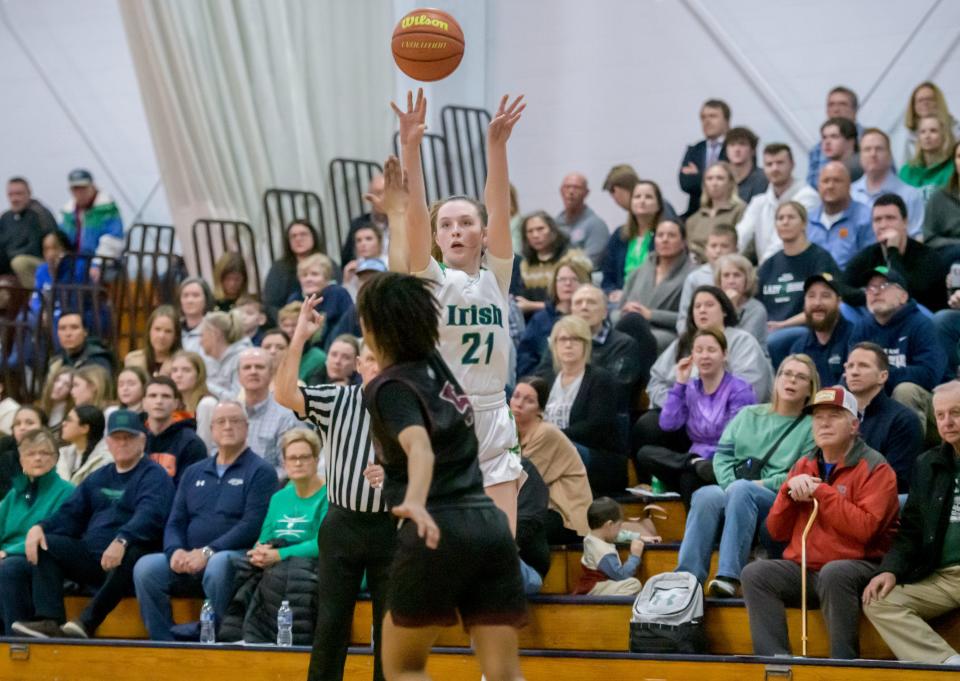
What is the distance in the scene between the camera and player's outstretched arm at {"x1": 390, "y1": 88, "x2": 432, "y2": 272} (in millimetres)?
4578

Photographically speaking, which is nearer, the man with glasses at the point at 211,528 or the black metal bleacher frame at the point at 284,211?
the man with glasses at the point at 211,528

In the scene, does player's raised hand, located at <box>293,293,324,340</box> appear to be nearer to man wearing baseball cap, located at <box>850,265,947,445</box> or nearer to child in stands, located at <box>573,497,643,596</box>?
child in stands, located at <box>573,497,643,596</box>

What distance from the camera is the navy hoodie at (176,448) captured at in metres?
8.06

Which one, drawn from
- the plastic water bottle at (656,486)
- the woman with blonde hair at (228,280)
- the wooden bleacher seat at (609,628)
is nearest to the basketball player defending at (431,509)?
the wooden bleacher seat at (609,628)

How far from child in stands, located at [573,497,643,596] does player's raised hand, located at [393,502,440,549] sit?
3.12 metres

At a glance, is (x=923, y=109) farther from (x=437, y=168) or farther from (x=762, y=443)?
(x=437, y=168)

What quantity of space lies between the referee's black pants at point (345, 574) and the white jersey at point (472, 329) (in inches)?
21.4

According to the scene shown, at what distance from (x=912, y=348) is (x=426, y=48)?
3.27 metres

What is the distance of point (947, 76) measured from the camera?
1052cm

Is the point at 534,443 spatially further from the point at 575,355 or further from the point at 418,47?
the point at 418,47

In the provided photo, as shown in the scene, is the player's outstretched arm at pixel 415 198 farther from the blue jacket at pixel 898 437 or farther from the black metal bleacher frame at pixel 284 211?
the black metal bleacher frame at pixel 284 211

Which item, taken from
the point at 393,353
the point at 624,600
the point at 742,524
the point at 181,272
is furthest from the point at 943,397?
the point at 181,272

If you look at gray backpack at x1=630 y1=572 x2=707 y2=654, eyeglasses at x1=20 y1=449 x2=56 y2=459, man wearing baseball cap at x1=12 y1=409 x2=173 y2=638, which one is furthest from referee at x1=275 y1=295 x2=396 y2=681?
eyeglasses at x1=20 y1=449 x2=56 y2=459

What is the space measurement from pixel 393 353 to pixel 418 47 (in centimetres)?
209
